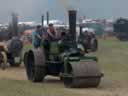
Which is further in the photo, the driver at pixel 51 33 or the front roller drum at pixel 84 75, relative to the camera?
the driver at pixel 51 33

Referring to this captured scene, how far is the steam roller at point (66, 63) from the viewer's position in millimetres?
16266

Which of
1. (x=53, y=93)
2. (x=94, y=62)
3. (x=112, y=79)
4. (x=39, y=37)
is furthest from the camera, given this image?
(x=39, y=37)

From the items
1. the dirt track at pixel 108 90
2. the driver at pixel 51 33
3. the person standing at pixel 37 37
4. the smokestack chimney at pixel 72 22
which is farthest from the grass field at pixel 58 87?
the smokestack chimney at pixel 72 22

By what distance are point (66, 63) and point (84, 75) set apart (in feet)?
2.27

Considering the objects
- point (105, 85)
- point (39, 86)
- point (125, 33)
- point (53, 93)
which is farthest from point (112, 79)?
point (125, 33)

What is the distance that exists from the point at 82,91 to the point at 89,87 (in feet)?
3.34

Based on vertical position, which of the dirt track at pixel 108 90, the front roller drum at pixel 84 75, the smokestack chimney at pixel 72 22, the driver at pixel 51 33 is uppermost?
the smokestack chimney at pixel 72 22

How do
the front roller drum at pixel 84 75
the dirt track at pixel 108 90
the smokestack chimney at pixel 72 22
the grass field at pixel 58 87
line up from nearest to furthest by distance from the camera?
the grass field at pixel 58 87, the dirt track at pixel 108 90, the front roller drum at pixel 84 75, the smokestack chimney at pixel 72 22

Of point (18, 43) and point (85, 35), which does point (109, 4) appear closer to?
point (85, 35)

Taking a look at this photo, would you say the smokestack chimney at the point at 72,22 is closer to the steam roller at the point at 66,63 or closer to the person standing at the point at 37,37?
the steam roller at the point at 66,63

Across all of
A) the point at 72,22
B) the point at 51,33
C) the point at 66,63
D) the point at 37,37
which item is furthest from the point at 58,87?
the point at 37,37

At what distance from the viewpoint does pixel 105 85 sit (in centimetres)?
1722

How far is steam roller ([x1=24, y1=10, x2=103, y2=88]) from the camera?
1627cm

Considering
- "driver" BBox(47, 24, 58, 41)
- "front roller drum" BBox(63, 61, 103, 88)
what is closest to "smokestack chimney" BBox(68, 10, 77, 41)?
"driver" BBox(47, 24, 58, 41)
